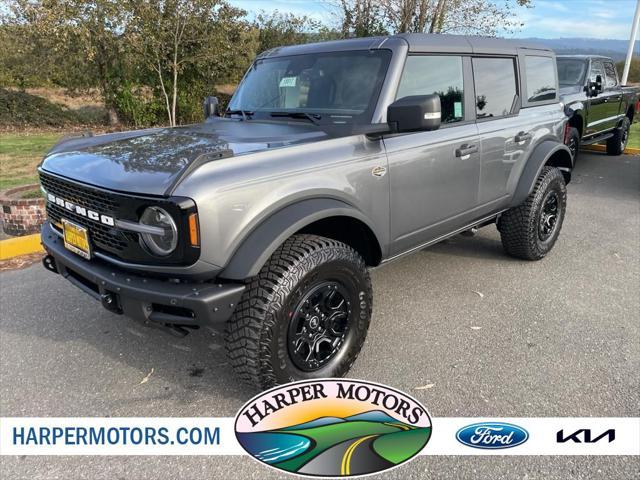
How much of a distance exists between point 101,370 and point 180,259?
123 centimetres

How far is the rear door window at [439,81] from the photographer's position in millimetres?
3209

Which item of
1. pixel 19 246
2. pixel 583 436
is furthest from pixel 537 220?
pixel 19 246

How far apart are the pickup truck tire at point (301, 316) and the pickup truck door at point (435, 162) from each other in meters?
0.56

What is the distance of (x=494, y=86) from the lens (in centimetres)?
394

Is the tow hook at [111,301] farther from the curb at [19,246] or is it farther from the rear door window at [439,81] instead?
the curb at [19,246]

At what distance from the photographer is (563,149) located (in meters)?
4.65

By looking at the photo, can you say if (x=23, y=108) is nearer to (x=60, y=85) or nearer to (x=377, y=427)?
(x=60, y=85)

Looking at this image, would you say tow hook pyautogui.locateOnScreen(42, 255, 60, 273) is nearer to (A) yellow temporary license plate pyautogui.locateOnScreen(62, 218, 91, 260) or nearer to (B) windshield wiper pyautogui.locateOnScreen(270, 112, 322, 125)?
(A) yellow temporary license plate pyautogui.locateOnScreen(62, 218, 91, 260)

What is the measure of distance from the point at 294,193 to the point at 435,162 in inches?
47.7

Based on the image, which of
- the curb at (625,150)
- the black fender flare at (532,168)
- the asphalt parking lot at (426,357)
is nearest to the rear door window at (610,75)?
the curb at (625,150)

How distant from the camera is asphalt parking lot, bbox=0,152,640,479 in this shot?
7.52ft

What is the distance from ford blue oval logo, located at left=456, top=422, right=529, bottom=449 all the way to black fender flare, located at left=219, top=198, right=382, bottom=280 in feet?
4.10

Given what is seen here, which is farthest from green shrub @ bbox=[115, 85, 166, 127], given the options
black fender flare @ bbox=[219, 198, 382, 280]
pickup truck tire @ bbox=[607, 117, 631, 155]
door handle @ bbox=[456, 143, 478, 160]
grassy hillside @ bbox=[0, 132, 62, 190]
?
black fender flare @ bbox=[219, 198, 382, 280]

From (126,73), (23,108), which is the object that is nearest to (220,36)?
(126,73)
